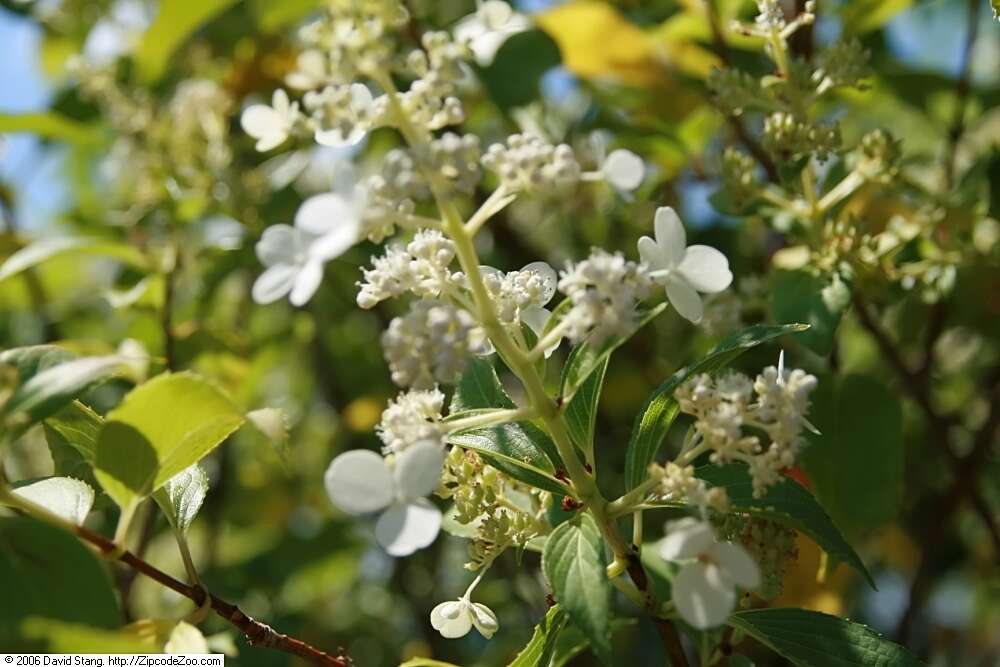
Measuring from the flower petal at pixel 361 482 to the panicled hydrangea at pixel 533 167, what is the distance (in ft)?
0.84

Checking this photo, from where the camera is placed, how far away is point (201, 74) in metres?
2.52

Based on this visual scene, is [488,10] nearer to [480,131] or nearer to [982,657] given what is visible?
[480,131]

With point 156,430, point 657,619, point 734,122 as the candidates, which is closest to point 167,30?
point 734,122

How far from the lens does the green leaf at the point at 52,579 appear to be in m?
0.90

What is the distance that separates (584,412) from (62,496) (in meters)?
0.53

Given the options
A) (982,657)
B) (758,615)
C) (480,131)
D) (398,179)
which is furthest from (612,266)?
(982,657)

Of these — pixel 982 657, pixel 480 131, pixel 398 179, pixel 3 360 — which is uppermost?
pixel 398 179

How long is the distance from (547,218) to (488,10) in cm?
178

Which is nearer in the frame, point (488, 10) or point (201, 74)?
point (488, 10)

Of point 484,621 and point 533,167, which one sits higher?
point 533,167

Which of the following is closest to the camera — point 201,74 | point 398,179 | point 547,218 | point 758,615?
point 398,179

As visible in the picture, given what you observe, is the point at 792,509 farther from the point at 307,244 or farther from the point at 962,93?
the point at 962,93

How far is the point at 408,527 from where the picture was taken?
0.85 meters

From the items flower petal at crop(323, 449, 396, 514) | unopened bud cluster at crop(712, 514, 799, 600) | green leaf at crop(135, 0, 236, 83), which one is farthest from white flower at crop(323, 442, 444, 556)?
green leaf at crop(135, 0, 236, 83)
